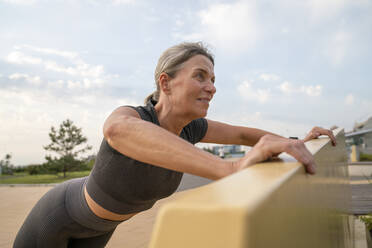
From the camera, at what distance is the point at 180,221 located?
414 millimetres

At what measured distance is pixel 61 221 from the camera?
6.02 feet

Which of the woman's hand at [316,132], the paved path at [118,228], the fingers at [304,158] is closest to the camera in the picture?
the fingers at [304,158]

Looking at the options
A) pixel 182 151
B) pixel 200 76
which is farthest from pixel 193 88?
pixel 182 151

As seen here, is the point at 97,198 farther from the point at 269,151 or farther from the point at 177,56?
the point at 269,151

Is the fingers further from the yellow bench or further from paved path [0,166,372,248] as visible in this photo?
paved path [0,166,372,248]

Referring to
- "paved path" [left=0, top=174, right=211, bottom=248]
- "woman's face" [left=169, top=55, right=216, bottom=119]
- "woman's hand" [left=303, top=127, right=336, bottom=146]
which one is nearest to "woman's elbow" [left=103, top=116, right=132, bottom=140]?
"woman's face" [left=169, top=55, right=216, bottom=119]

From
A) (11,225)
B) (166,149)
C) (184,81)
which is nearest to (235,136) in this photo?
(184,81)

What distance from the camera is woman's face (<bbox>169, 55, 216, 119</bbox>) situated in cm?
169

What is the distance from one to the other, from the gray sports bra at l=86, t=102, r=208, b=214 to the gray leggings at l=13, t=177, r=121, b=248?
0.14 m

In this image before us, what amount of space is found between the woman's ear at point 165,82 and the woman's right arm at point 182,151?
0.63 meters

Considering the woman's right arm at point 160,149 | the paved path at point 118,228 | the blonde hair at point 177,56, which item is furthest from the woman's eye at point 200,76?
the paved path at point 118,228

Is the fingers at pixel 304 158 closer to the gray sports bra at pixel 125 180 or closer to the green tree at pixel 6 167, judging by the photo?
the gray sports bra at pixel 125 180

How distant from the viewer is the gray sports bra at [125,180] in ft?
5.24

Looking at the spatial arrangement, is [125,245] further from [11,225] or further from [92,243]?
[11,225]
